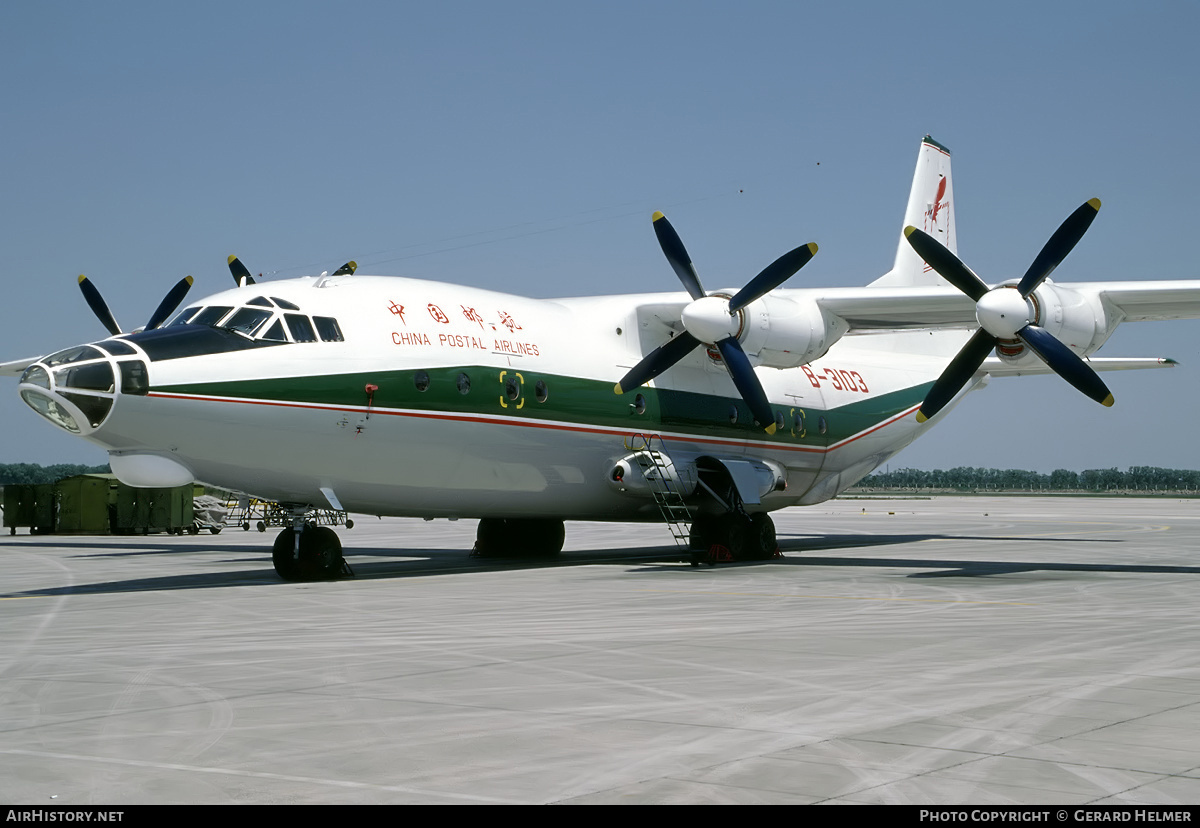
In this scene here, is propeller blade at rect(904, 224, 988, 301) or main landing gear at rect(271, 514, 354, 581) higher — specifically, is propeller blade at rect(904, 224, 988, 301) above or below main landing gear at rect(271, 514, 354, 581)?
above

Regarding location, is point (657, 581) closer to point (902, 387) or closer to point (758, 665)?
point (758, 665)

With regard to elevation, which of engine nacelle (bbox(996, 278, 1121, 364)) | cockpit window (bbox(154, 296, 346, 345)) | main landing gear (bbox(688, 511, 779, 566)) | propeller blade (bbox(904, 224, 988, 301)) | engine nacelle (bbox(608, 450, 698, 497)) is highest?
propeller blade (bbox(904, 224, 988, 301))

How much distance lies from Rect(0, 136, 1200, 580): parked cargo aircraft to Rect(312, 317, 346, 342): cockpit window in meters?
0.03

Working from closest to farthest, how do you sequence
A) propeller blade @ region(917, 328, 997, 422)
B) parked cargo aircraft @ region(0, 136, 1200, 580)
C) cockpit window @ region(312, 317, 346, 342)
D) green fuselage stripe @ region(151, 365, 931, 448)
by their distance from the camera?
parked cargo aircraft @ region(0, 136, 1200, 580) → green fuselage stripe @ region(151, 365, 931, 448) → cockpit window @ region(312, 317, 346, 342) → propeller blade @ region(917, 328, 997, 422)

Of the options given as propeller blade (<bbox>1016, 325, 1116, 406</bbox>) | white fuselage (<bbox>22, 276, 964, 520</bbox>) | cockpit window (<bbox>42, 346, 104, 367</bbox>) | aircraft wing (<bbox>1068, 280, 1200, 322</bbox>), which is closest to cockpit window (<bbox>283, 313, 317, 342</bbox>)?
white fuselage (<bbox>22, 276, 964, 520</bbox>)

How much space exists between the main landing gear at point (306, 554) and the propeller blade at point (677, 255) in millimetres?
7914

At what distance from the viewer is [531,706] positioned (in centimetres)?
795

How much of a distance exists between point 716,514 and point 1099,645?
1330cm

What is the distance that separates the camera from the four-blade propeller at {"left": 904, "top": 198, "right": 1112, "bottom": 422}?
19.0 metres

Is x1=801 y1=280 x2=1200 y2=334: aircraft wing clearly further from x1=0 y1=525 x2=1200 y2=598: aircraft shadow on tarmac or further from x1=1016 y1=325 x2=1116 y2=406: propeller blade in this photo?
x1=0 y1=525 x2=1200 y2=598: aircraft shadow on tarmac

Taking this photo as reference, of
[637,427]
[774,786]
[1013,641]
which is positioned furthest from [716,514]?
→ [774,786]

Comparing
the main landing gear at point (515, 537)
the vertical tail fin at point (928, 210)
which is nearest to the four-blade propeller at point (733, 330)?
the main landing gear at point (515, 537)

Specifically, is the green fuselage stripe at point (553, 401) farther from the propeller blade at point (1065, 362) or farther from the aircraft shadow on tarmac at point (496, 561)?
the propeller blade at point (1065, 362)
